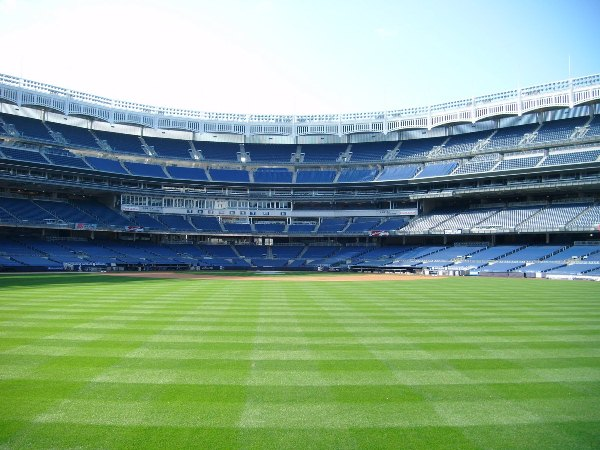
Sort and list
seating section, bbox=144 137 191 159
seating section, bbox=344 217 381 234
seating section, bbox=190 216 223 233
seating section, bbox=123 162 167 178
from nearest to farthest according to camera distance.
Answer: seating section, bbox=123 162 167 178 → seating section, bbox=344 217 381 234 → seating section, bbox=190 216 223 233 → seating section, bbox=144 137 191 159

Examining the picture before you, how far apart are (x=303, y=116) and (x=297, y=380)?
70.7 metres

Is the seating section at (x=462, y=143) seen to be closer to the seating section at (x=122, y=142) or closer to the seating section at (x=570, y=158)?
the seating section at (x=570, y=158)

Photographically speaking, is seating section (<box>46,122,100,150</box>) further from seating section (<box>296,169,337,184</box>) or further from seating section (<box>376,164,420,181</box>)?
seating section (<box>376,164,420,181</box>)

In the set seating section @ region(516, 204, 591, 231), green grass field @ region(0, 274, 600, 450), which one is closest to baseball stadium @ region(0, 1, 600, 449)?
green grass field @ region(0, 274, 600, 450)

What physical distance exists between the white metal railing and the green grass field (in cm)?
4847

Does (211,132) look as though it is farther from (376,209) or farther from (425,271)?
(425,271)

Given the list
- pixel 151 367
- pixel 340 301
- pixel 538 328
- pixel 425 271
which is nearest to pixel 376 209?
pixel 425 271

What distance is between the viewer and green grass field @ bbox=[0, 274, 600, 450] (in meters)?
7.10

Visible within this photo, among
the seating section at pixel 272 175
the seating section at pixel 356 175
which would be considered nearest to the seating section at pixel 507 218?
the seating section at pixel 356 175

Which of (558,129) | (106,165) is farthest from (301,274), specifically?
(558,129)

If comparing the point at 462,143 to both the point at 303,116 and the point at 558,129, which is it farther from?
the point at 303,116

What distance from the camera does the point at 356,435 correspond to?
7062 millimetres

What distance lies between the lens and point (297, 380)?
985 centimetres

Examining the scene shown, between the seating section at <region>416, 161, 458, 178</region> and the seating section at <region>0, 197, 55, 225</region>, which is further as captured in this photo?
the seating section at <region>416, 161, 458, 178</region>
